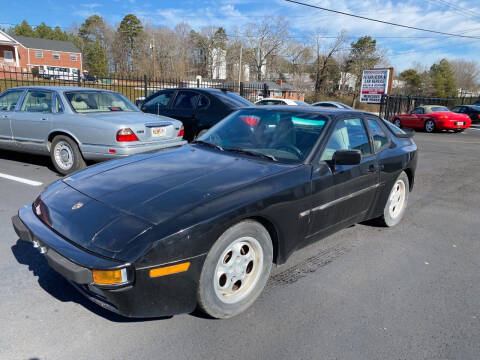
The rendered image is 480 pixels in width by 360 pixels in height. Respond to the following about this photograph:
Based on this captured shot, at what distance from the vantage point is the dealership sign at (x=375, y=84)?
71.4 ft

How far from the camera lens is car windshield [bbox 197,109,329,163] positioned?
3.16 metres

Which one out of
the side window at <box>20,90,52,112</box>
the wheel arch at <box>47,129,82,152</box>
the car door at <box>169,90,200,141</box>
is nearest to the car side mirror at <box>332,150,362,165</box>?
the wheel arch at <box>47,129,82,152</box>

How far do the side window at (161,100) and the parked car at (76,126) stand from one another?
1.94 meters

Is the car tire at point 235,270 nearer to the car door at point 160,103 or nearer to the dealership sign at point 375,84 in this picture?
the car door at point 160,103

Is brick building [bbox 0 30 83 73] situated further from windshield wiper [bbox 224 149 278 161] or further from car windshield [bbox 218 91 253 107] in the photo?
windshield wiper [bbox 224 149 278 161]

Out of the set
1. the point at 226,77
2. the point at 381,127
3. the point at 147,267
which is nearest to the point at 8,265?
the point at 147,267

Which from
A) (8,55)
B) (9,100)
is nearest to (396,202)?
(9,100)

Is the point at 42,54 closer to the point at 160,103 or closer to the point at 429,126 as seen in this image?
the point at 429,126

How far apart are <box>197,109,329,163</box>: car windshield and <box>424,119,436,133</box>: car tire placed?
16.8m

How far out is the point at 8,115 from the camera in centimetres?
659

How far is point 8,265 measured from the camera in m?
3.04

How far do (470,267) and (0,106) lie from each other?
26.4 ft

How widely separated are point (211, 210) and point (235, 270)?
52 centimetres

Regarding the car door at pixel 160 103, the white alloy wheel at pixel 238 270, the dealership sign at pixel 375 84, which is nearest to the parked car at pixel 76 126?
the car door at pixel 160 103
